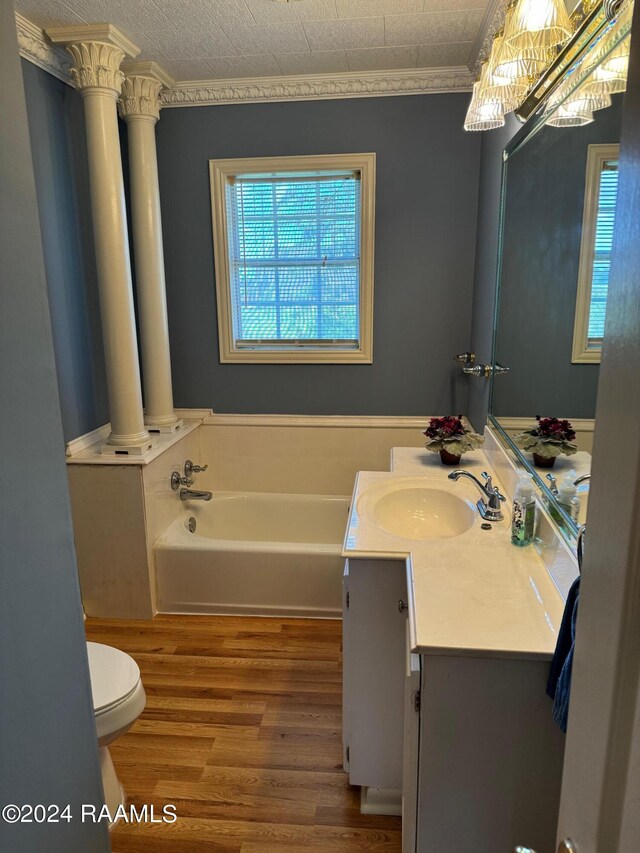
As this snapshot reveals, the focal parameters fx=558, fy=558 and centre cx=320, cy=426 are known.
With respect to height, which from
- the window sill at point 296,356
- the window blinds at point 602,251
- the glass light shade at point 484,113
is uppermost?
the glass light shade at point 484,113

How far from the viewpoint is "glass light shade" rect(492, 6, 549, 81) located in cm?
151

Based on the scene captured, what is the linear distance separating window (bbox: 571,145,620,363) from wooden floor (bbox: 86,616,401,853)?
1459 mm

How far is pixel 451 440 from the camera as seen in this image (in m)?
2.28

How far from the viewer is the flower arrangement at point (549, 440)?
142 centimetres

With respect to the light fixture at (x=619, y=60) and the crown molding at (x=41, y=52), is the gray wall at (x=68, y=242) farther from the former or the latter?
the light fixture at (x=619, y=60)

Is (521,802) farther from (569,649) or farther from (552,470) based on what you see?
(552,470)

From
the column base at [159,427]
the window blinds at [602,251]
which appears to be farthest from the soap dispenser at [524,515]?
the column base at [159,427]

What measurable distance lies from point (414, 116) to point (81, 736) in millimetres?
3076

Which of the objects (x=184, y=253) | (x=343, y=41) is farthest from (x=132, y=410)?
(x=343, y=41)

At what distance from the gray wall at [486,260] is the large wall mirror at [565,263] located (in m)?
0.44

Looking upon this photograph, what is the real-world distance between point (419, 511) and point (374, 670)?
2.18 ft

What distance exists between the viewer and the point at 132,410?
2779 mm

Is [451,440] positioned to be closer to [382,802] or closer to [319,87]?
[382,802]

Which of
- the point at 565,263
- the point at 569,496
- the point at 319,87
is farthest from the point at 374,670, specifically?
the point at 319,87
